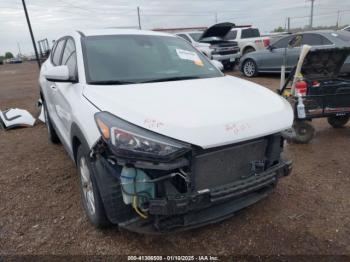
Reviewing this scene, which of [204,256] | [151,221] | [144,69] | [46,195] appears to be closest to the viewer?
[151,221]

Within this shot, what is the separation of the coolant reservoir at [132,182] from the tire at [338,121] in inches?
175

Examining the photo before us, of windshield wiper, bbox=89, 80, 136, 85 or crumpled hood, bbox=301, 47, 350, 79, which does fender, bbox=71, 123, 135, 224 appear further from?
crumpled hood, bbox=301, 47, 350, 79

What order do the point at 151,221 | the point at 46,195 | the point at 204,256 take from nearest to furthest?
the point at 151,221
the point at 204,256
the point at 46,195

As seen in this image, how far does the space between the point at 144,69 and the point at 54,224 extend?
1.72 m

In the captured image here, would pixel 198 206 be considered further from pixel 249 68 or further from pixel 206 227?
pixel 249 68

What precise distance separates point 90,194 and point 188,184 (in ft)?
3.31

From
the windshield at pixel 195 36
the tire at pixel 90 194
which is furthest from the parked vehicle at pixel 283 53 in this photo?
the tire at pixel 90 194

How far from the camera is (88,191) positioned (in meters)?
2.79

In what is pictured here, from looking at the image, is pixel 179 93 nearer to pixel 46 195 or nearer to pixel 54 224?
pixel 54 224

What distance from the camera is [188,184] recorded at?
217 cm

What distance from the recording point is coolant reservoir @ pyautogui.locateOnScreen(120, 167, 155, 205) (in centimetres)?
208

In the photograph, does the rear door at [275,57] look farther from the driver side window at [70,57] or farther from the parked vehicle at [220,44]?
the driver side window at [70,57]

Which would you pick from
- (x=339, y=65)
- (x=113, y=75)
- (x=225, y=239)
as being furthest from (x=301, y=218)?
(x=339, y=65)

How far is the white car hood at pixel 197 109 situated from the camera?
211cm
